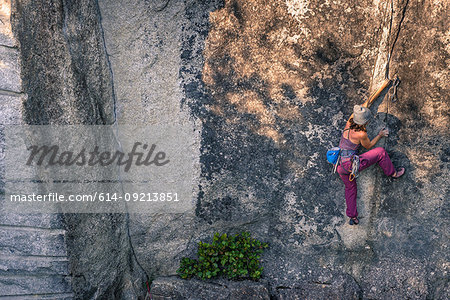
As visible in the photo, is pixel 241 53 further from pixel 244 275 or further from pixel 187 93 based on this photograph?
pixel 244 275

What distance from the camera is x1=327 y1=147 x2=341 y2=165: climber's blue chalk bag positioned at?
326cm

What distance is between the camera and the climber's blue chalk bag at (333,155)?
3.26 m

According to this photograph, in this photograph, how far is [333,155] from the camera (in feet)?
10.7

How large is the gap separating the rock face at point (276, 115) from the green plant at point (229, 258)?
0.35 feet

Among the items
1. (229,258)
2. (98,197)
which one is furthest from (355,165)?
(98,197)

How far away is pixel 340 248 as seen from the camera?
12.1 feet

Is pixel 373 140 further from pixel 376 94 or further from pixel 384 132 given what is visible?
pixel 376 94

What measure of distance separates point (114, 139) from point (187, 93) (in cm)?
75

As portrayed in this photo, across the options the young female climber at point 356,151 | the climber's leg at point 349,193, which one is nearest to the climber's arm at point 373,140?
the young female climber at point 356,151

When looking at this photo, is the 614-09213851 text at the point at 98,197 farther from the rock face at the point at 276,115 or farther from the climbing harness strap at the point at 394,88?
the climbing harness strap at the point at 394,88

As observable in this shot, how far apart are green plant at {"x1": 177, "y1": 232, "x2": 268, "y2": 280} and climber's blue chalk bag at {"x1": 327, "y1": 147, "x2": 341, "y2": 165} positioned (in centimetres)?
100

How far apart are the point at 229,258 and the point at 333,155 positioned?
4.27 ft

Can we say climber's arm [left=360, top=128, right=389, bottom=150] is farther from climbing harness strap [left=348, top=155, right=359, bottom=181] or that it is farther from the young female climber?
climbing harness strap [left=348, top=155, right=359, bottom=181]

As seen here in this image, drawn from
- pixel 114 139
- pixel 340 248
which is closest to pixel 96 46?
pixel 114 139
